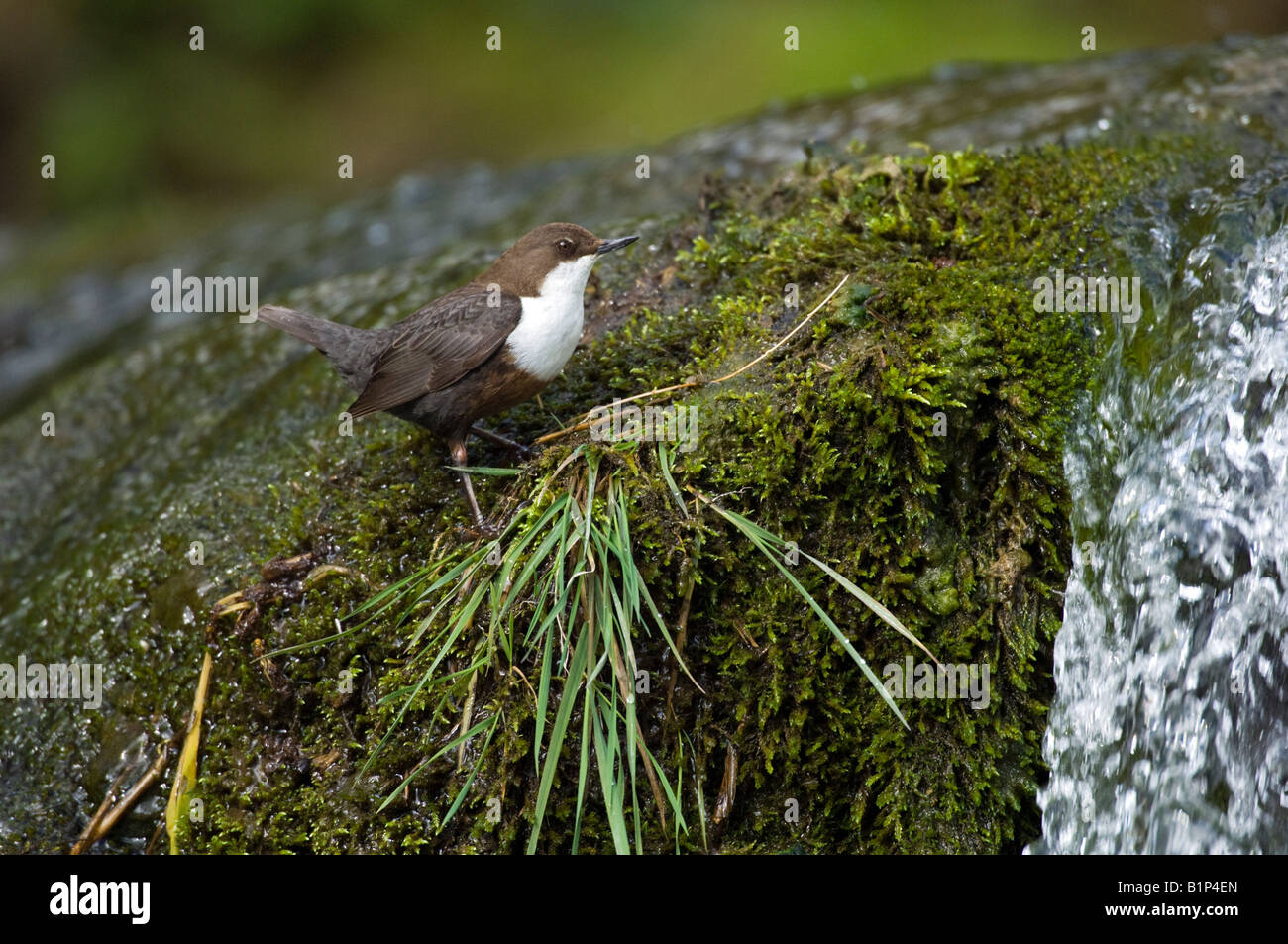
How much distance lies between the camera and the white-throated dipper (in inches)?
143

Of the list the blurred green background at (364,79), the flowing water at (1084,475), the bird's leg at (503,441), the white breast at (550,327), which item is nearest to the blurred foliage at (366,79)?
the blurred green background at (364,79)

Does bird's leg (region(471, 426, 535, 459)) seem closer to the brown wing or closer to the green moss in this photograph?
the green moss

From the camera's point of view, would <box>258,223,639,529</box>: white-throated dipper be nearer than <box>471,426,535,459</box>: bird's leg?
Yes

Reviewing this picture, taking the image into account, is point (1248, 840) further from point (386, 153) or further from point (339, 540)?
point (386, 153)

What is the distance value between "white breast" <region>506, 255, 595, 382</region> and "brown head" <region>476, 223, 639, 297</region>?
0.03 metres

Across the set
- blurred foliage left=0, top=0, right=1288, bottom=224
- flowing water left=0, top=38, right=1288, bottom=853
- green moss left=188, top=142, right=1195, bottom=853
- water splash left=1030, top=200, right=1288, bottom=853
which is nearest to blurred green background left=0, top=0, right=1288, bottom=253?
blurred foliage left=0, top=0, right=1288, bottom=224

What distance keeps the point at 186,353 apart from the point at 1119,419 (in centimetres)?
470

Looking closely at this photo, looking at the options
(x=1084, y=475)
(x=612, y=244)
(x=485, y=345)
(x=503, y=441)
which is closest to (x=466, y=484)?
(x=503, y=441)

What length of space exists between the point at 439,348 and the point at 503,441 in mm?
399

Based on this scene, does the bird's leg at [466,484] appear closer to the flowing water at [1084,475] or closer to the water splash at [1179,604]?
the flowing water at [1084,475]

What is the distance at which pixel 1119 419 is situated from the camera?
3373mm

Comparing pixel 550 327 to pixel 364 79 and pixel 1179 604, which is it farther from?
pixel 364 79

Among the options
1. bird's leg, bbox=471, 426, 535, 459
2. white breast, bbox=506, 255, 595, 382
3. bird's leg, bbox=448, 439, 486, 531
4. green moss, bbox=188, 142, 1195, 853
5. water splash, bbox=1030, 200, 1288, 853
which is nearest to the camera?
water splash, bbox=1030, 200, 1288, 853

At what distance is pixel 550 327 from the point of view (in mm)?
3633
